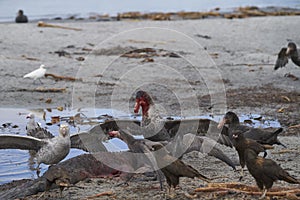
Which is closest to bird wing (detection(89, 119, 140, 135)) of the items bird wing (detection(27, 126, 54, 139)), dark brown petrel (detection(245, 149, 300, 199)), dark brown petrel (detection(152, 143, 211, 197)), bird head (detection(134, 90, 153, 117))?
bird head (detection(134, 90, 153, 117))

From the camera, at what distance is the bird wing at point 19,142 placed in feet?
25.0

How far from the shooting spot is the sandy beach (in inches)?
316

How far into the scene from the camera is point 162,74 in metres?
14.8

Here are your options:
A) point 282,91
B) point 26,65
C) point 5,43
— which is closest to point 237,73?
point 282,91

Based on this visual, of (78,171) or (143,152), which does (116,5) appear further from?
(143,152)

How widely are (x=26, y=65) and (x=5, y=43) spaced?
353 centimetres

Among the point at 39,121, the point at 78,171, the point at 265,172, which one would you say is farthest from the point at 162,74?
Result: the point at 265,172

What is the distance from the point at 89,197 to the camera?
624 cm

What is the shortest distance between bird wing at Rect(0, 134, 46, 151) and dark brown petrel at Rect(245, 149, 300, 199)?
2982mm

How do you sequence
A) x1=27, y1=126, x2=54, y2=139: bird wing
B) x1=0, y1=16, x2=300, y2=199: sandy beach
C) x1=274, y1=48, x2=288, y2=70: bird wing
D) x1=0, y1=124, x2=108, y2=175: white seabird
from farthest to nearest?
x1=274, y1=48, x2=288, y2=70: bird wing → x1=27, y1=126, x2=54, y2=139: bird wing → x1=0, y1=16, x2=300, y2=199: sandy beach → x1=0, y1=124, x2=108, y2=175: white seabird

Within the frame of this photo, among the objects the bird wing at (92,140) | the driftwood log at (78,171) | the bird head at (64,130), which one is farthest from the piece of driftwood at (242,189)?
the bird head at (64,130)

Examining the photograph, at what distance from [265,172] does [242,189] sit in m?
0.46

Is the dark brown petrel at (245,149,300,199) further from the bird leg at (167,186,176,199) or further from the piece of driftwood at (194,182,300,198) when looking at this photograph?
the bird leg at (167,186,176,199)

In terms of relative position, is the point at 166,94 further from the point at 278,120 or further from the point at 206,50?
the point at 206,50
